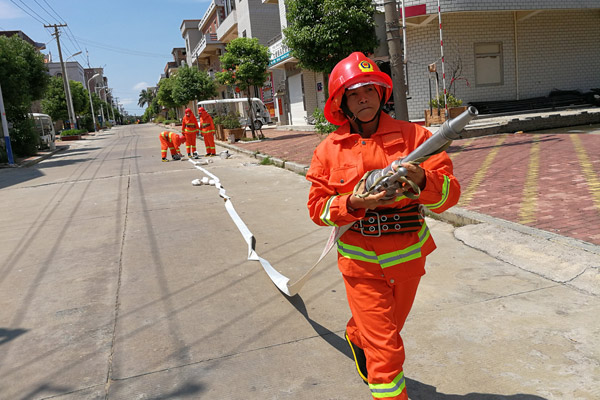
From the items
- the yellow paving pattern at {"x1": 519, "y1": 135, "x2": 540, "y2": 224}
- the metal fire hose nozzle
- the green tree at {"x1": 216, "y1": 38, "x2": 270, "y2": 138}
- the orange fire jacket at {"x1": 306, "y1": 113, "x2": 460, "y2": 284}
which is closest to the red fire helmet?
the orange fire jacket at {"x1": 306, "y1": 113, "x2": 460, "y2": 284}

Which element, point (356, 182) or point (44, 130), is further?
point (44, 130)

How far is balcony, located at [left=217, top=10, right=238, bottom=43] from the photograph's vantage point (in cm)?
3816

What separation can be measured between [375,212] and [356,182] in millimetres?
161

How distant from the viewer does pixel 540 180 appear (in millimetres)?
7328

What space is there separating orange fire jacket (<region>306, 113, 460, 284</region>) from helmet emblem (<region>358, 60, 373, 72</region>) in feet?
0.82

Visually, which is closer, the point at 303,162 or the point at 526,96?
the point at 303,162

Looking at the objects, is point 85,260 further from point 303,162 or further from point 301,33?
point 301,33

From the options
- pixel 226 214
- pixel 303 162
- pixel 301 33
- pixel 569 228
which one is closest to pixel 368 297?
pixel 569 228

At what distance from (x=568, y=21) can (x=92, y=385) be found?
72.6 feet

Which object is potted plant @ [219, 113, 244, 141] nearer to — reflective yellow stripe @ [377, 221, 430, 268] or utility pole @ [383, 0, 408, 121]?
utility pole @ [383, 0, 408, 121]

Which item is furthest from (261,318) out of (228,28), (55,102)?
(55,102)

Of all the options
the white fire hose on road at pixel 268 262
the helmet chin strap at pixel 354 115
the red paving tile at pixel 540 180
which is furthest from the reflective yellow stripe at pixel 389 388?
the red paving tile at pixel 540 180

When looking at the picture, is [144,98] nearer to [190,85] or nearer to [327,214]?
[190,85]

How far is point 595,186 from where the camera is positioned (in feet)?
21.4
